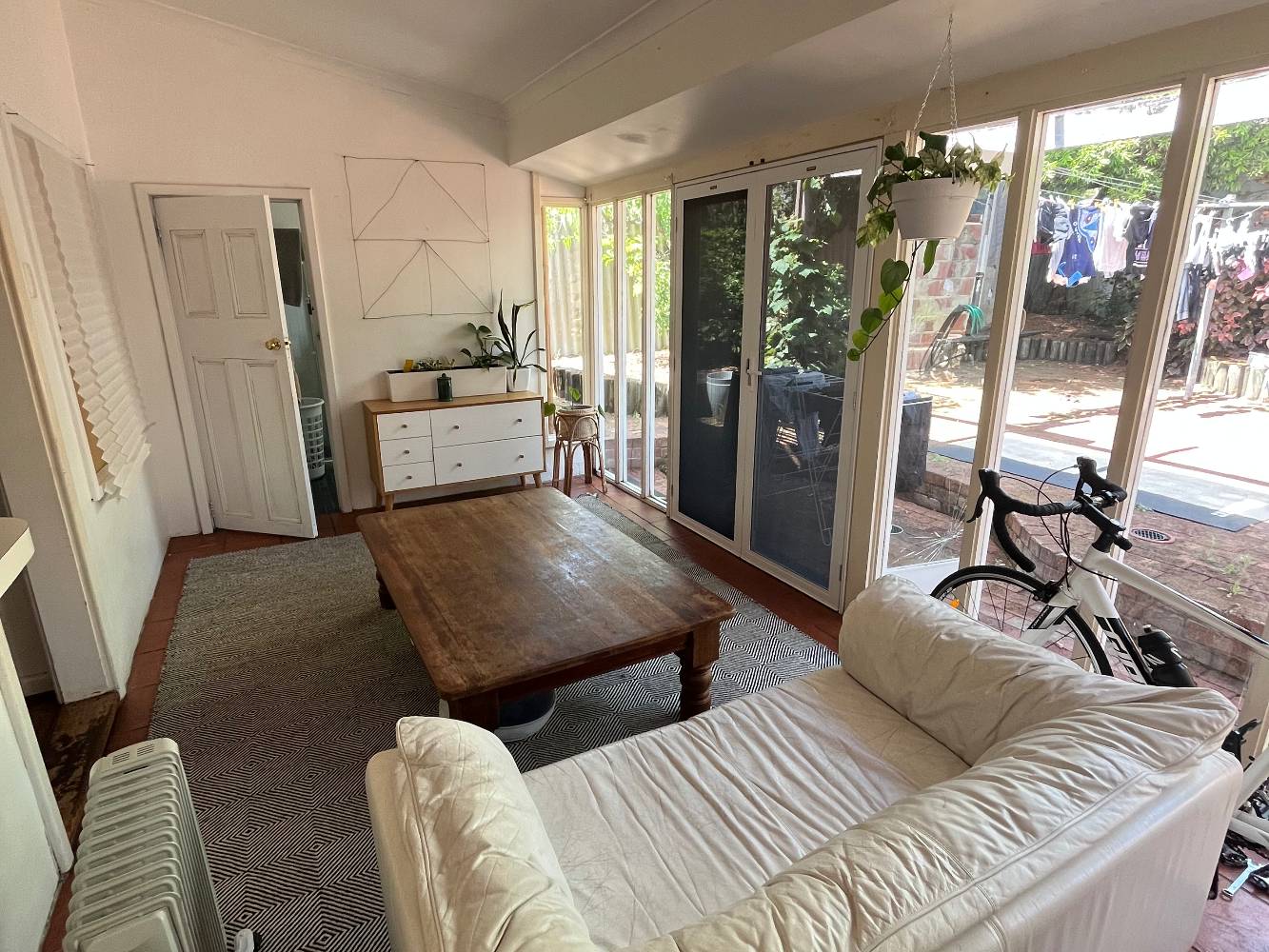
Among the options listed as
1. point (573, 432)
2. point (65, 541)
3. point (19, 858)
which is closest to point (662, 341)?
point (573, 432)

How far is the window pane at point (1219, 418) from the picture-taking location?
1690 millimetres

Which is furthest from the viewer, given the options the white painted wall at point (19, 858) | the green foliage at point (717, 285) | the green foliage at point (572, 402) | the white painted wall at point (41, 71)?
the green foliage at point (572, 402)

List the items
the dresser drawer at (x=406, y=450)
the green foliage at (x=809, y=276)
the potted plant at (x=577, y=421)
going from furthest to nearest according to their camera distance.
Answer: the potted plant at (x=577, y=421)
the dresser drawer at (x=406, y=450)
the green foliage at (x=809, y=276)

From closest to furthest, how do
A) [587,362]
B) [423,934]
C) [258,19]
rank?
[423,934], [258,19], [587,362]

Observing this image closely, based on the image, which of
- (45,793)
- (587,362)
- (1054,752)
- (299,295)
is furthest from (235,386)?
(1054,752)

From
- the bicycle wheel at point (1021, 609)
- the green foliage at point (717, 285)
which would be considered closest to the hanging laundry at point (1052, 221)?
the bicycle wheel at point (1021, 609)

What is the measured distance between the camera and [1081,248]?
2053 mm

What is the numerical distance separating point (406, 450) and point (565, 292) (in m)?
1.63

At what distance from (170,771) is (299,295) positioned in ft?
15.3

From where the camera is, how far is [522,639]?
1.86 metres

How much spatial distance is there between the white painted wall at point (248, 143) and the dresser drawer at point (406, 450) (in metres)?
0.42

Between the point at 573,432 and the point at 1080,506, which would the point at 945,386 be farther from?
the point at 573,432

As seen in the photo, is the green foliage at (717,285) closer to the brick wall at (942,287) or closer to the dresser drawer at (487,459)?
the brick wall at (942,287)

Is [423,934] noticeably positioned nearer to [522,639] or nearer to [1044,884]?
[1044,884]
